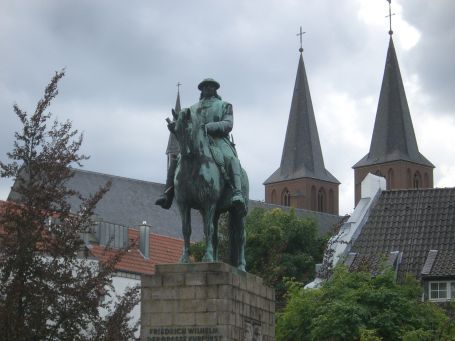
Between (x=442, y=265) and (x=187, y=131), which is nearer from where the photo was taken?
(x=187, y=131)

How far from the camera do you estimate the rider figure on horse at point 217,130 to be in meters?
19.8

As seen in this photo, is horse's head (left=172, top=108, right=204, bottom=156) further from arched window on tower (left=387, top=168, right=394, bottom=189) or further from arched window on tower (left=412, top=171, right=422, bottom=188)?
arched window on tower (left=412, top=171, right=422, bottom=188)

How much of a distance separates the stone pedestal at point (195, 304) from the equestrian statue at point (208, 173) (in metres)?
0.69

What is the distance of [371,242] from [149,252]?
16.9 meters

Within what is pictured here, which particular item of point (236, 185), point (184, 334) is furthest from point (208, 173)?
point (184, 334)

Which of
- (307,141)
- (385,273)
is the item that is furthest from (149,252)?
(307,141)

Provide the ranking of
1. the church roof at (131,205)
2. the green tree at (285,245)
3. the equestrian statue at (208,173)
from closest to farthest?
the equestrian statue at (208,173), the green tree at (285,245), the church roof at (131,205)

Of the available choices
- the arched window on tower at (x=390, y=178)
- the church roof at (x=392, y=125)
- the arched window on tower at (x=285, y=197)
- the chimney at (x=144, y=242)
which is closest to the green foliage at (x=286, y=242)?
the chimney at (x=144, y=242)

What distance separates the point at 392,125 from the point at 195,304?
101m

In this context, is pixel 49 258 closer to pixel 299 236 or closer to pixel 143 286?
pixel 143 286

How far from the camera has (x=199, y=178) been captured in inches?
760

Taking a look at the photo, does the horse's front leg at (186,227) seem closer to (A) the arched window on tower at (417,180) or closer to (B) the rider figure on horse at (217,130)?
(B) the rider figure on horse at (217,130)

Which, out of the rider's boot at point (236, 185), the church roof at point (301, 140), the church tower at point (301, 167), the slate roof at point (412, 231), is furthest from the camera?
the church tower at point (301, 167)

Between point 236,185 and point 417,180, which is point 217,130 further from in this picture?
point 417,180
